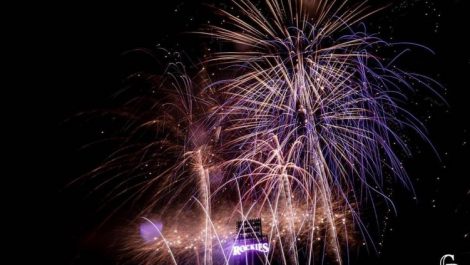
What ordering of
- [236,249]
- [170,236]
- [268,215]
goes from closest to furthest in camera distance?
[236,249]
[268,215]
[170,236]

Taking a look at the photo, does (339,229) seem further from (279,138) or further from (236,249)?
(279,138)

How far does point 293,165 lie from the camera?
1026cm

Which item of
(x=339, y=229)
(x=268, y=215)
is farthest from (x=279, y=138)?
(x=339, y=229)

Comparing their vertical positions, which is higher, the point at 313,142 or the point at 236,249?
the point at 313,142

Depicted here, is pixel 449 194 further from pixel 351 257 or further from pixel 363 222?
pixel 351 257

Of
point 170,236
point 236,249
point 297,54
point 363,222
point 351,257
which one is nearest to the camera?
point 297,54

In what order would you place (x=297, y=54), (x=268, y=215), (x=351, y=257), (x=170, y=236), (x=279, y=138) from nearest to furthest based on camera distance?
(x=297, y=54) → (x=279, y=138) → (x=268, y=215) → (x=170, y=236) → (x=351, y=257)

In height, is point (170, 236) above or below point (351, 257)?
above

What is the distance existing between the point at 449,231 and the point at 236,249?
9.66 m

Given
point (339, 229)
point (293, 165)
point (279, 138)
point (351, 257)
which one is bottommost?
point (351, 257)

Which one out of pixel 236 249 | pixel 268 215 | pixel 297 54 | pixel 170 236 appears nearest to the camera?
pixel 297 54

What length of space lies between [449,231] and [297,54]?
486 inches

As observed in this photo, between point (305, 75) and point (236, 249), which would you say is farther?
point (236, 249)

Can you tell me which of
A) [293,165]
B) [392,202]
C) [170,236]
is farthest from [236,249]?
[392,202]
